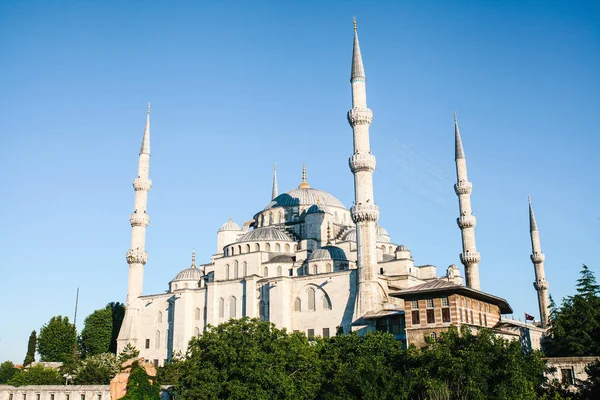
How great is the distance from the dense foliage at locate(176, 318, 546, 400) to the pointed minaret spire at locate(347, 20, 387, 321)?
5.87 metres

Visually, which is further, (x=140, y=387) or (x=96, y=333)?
(x=96, y=333)

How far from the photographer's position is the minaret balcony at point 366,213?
97.4ft

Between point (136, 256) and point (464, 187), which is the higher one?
point (464, 187)

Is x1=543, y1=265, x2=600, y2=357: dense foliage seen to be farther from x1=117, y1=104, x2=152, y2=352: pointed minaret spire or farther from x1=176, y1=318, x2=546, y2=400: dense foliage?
x1=117, y1=104, x2=152, y2=352: pointed minaret spire

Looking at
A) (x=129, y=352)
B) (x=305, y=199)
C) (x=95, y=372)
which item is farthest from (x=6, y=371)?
(x=305, y=199)

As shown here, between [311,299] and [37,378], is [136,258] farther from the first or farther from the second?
[311,299]

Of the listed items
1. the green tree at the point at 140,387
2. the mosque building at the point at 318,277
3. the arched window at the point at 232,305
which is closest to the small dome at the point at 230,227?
the mosque building at the point at 318,277

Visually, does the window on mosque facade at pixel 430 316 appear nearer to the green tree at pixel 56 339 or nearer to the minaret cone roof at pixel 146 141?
the minaret cone roof at pixel 146 141

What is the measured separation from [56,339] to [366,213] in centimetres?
2700

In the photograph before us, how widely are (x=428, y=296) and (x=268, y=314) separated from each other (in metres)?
12.2

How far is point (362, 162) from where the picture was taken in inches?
1208

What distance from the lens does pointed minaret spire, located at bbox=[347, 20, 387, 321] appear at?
1134 inches

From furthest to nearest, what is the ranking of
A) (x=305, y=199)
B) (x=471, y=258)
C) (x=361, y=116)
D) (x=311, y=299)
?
(x=305, y=199), (x=471, y=258), (x=311, y=299), (x=361, y=116)

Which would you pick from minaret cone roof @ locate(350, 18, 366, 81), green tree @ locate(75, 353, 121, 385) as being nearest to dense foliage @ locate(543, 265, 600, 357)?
minaret cone roof @ locate(350, 18, 366, 81)
